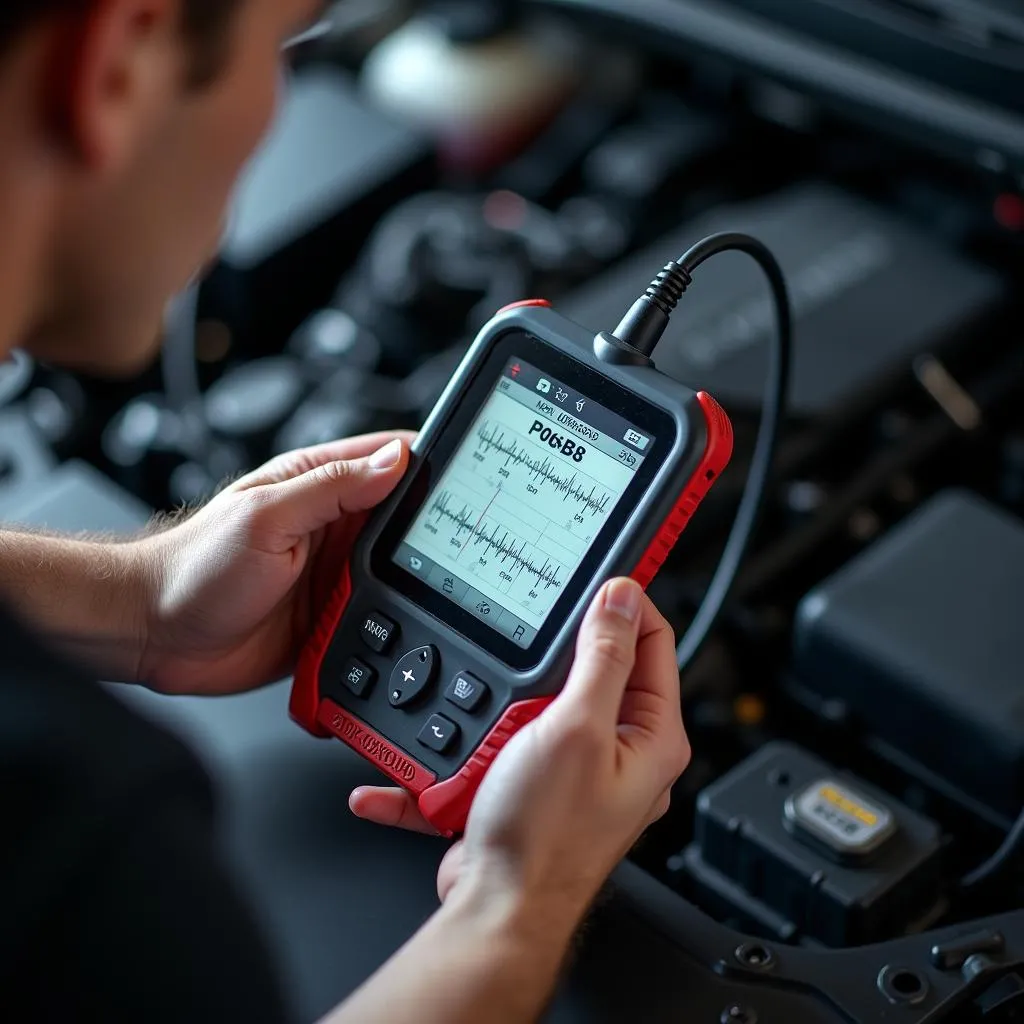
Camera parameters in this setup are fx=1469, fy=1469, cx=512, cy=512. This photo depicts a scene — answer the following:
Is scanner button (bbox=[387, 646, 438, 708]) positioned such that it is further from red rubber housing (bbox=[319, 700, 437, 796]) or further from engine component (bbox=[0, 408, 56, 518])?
engine component (bbox=[0, 408, 56, 518])

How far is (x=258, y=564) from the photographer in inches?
31.7

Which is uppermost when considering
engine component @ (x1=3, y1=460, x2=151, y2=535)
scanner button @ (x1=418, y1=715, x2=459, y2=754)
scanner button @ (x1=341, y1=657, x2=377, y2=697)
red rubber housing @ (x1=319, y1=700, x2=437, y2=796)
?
scanner button @ (x1=418, y1=715, x2=459, y2=754)

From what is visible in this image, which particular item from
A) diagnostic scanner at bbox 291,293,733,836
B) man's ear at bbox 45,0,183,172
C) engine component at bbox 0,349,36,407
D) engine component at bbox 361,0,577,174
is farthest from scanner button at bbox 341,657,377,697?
engine component at bbox 361,0,577,174

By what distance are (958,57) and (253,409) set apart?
628 millimetres

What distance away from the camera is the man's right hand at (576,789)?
0.67 meters

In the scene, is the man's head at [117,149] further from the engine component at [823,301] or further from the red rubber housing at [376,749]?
the engine component at [823,301]

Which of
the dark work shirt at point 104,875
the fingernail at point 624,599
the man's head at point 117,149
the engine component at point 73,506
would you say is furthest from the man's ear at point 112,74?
the engine component at point 73,506

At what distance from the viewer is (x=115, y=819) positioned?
53cm

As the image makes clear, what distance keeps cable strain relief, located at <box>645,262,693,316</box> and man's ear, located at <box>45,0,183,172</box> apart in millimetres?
293

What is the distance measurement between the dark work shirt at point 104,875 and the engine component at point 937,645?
48 centimetres

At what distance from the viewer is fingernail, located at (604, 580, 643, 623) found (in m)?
0.72

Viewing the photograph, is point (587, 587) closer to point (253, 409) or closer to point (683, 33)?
point (253, 409)

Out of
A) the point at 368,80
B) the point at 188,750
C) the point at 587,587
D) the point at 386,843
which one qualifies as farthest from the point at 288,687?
the point at 368,80

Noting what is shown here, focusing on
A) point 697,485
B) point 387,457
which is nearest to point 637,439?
point 697,485
